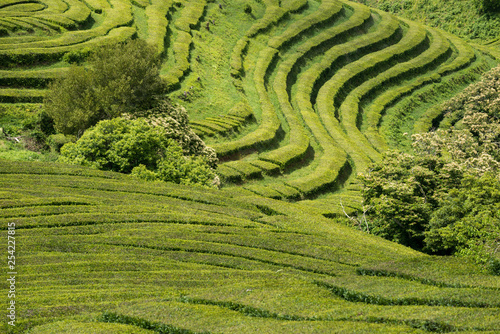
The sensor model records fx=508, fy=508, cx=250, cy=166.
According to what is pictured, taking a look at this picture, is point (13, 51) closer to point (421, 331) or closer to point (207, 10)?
point (207, 10)

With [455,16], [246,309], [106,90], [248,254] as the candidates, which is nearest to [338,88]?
[106,90]

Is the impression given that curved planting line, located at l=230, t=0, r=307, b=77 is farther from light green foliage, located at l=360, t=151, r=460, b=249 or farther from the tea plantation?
light green foliage, located at l=360, t=151, r=460, b=249

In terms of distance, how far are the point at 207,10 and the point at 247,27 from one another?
6.89 meters

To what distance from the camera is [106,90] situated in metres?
39.0

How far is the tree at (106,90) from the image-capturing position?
39.1 meters

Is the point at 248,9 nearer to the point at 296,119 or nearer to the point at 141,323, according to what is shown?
the point at 296,119

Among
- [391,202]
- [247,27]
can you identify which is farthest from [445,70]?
[391,202]

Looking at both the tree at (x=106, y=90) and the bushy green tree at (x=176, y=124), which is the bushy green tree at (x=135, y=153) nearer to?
the bushy green tree at (x=176, y=124)

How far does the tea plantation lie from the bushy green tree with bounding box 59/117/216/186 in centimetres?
194

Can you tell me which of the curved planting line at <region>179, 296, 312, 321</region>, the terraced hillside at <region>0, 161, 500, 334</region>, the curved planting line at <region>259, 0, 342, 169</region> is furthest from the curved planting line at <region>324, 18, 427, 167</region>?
the curved planting line at <region>179, 296, 312, 321</region>

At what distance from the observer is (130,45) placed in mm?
41500

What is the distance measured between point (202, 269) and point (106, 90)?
68.9ft

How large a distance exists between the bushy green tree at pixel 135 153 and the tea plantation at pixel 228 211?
1.94 meters

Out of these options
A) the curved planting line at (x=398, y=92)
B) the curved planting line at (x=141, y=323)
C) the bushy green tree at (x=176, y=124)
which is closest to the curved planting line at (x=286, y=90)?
the bushy green tree at (x=176, y=124)
